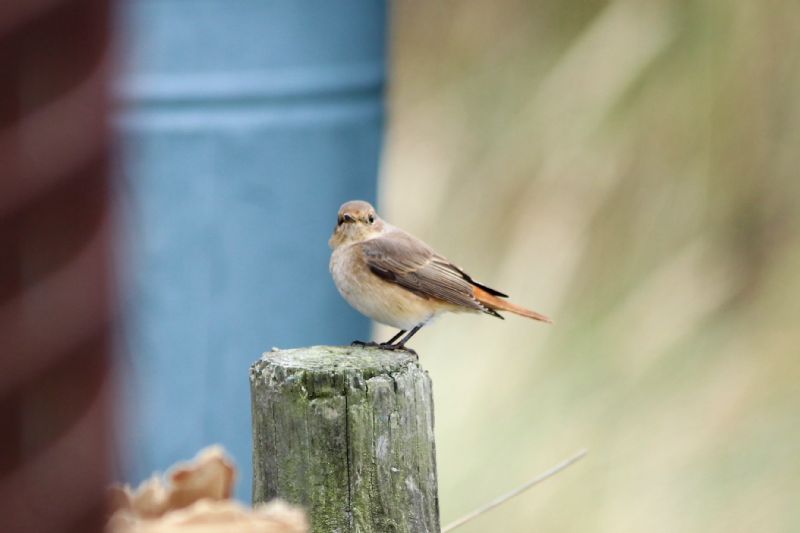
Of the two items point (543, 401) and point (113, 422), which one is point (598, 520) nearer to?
point (543, 401)

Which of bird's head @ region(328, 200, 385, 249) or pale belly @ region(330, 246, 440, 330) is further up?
bird's head @ region(328, 200, 385, 249)

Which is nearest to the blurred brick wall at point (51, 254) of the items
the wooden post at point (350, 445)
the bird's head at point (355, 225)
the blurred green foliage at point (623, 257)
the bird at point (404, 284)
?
the wooden post at point (350, 445)

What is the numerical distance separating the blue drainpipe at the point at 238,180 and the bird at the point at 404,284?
1.56 metres

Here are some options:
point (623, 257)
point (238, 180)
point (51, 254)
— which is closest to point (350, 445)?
point (51, 254)

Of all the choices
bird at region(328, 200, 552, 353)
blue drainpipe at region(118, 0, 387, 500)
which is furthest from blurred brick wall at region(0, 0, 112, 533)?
blue drainpipe at region(118, 0, 387, 500)

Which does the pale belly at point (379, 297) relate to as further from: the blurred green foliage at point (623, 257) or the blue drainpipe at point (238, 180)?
the blue drainpipe at point (238, 180)

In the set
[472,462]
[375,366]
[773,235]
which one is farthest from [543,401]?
[375,366]

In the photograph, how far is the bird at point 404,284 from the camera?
3.36 metres

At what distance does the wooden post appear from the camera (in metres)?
1.88

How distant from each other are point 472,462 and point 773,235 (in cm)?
130

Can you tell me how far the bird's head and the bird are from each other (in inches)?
1.5

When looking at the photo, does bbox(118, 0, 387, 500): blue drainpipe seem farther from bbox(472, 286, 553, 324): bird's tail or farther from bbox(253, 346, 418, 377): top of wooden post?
bbox(253, 346, 418, 377): top of wooden post

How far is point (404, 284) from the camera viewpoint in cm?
336

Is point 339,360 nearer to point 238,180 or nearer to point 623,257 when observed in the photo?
point 623,257
